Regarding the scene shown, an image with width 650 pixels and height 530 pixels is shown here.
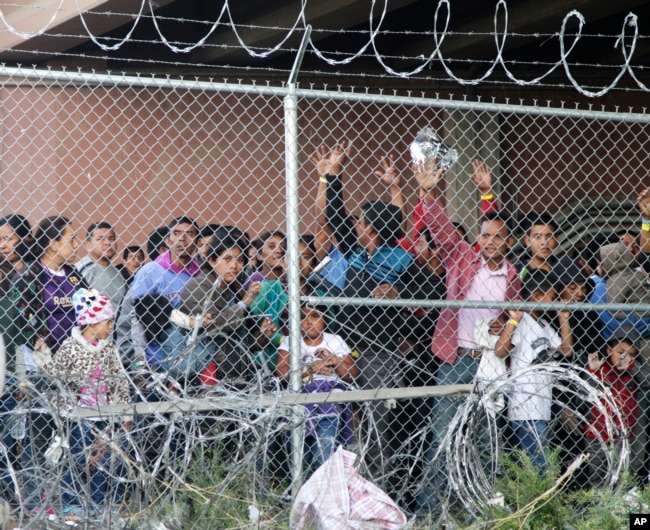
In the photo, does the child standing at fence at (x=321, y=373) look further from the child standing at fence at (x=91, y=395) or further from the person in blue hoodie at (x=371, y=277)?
the child standing at fence at (x=91, y=395)

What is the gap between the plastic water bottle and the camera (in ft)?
15.0

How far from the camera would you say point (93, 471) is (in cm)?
491

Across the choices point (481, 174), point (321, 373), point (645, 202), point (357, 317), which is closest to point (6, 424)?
point (321, 373)

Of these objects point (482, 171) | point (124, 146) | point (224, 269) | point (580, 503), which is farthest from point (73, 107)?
point (580, 503)

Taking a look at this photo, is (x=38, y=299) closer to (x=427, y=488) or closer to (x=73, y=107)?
(x=427, y=488)

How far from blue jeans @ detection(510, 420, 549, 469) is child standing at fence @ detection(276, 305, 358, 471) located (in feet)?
3.05

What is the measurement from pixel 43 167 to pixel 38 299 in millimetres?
3047

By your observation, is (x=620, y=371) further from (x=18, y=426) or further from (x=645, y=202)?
(x=18, y=426)

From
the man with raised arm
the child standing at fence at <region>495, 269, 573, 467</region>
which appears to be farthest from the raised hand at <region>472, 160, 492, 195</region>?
the child standing at fence at <region>495, 269, 573, 467</region>

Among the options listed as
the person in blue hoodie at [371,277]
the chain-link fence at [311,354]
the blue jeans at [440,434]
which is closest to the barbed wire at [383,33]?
the chain-link fence at [311,354]

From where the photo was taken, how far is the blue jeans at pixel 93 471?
4.22 meters

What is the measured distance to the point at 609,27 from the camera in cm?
986

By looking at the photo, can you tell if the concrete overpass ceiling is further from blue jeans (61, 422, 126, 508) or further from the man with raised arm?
blue jeans (61, 422, 126, 508)

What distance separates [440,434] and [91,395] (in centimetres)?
177
